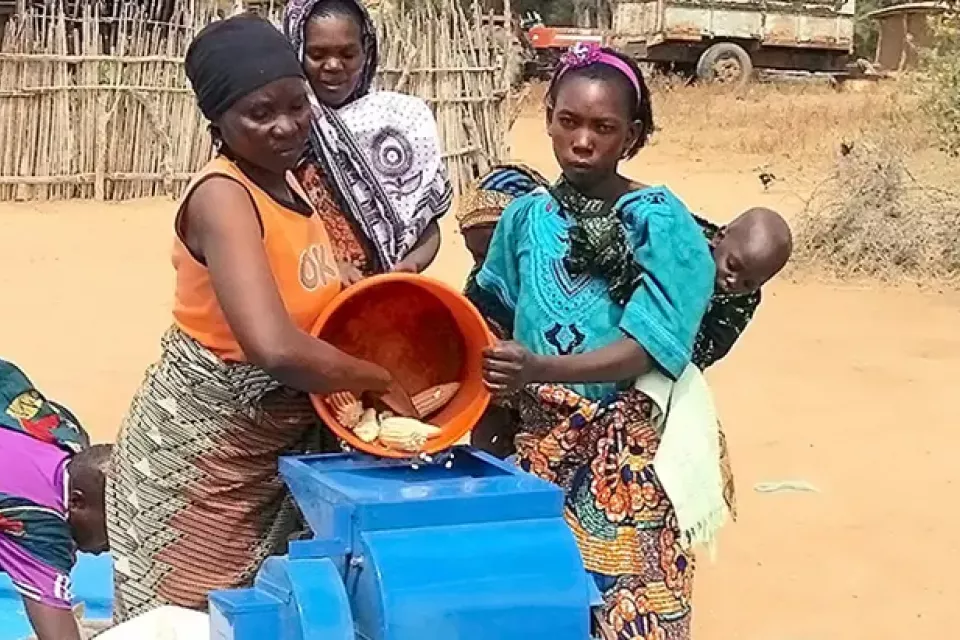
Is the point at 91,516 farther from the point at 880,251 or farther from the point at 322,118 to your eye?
the point at 880,251

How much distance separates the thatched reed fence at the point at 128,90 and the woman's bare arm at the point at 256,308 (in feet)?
31.0

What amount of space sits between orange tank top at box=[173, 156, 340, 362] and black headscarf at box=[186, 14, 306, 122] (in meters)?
0.10

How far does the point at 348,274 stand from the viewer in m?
2.28

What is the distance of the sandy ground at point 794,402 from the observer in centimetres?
443

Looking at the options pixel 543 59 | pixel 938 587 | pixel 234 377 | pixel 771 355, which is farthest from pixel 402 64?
pixel 543 59

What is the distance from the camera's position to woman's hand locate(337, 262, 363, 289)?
7.28 feet

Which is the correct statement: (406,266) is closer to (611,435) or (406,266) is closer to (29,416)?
(611,435)

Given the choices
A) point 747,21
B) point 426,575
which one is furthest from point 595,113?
point 747,21

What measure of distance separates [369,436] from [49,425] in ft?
3.84

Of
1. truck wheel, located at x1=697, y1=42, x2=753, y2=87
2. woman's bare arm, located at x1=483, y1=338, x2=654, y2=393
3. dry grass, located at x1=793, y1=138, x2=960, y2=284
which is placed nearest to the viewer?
woman's bare arm, located at x1=483, y1=338, x2=654, y2=393

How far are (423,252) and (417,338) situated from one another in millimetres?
416

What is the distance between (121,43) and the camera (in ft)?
37.2

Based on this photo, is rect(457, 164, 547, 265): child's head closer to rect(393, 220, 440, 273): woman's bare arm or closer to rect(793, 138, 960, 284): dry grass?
rect(393, 220, 440, 273): woman's bare arm

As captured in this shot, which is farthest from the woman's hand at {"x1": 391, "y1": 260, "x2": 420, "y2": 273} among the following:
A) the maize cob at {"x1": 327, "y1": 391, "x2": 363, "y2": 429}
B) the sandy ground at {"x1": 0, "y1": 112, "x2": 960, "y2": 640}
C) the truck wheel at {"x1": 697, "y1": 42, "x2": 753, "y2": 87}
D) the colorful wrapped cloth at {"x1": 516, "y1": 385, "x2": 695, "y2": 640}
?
the truck wheel at {"x1": 697, "y1": 42, "x2": 753, "y2": 87}
